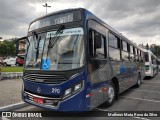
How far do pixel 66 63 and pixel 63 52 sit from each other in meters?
0.34

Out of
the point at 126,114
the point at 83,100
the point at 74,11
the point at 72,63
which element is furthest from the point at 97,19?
the point at 126,114

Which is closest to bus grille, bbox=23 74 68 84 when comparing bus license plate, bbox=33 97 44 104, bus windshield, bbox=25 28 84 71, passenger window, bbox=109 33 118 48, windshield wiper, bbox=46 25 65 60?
bus windshield, bbox=25 28 84 71

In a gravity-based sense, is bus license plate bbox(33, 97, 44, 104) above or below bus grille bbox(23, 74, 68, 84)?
below

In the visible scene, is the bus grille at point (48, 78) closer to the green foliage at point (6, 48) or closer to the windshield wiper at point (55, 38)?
the windshield wiper at point (55, 38)

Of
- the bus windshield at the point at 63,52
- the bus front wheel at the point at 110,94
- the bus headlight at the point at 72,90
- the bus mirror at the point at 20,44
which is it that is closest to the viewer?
the bus headlight at the point at 72,90

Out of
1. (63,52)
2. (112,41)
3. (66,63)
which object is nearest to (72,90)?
(66,63)

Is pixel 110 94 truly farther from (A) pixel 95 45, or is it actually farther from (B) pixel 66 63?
A: (B) pixel 66 63

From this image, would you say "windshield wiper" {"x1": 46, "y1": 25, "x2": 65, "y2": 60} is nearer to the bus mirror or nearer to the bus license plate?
the bus license plate

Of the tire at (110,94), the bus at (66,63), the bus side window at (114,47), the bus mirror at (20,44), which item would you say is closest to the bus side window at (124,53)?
the bus side window at (114,47)

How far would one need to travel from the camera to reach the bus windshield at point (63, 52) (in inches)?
214

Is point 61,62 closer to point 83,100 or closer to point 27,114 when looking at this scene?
point 83,100

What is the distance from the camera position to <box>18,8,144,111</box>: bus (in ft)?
17.4

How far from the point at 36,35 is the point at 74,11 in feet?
4.91

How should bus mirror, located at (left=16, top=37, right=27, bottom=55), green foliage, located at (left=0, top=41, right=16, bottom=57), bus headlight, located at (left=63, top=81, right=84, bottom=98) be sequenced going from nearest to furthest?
bus headlight, located at (left=63, top=81, right=84, bottom=98), bus mirror, located at (left=16, top=37, right=27, bottom=55), green foliage, located at (left=0, top=41, right=16, bottom=57)
